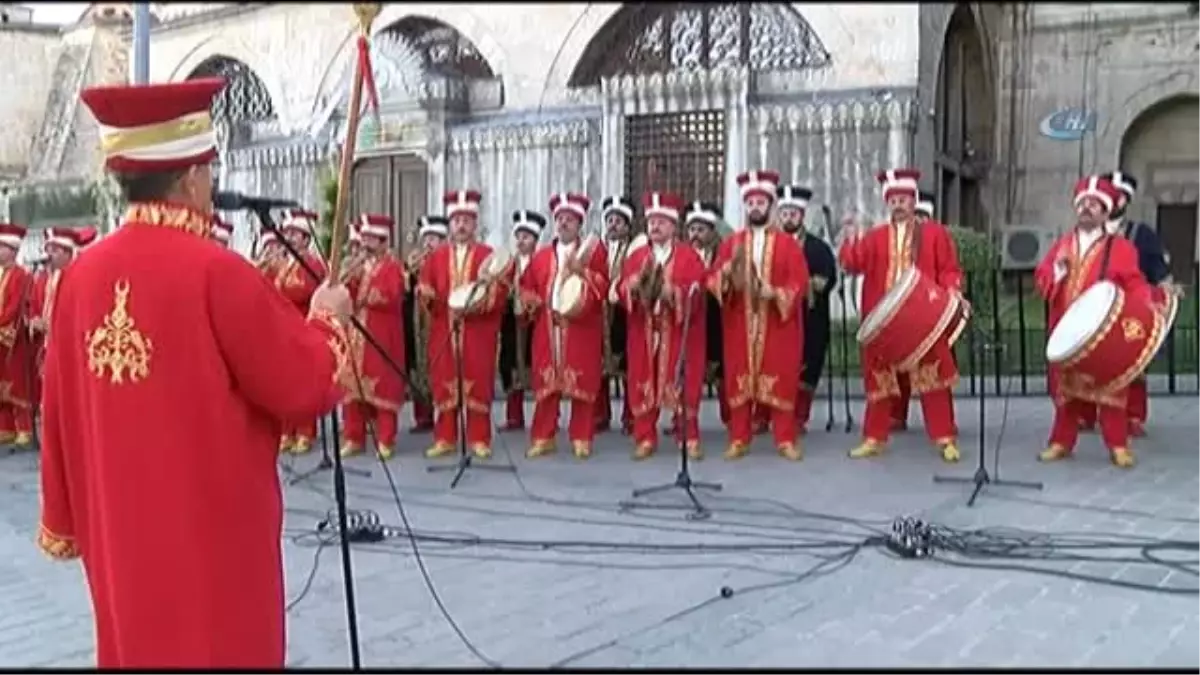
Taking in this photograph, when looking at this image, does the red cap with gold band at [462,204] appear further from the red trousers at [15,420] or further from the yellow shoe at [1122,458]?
the yellow shoe at [1122,458]

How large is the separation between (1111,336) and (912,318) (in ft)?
3.32

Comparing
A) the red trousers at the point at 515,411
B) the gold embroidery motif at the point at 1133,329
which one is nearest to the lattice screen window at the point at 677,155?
the red trousers at the point at 515,411

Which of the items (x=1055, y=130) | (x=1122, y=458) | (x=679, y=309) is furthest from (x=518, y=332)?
(x=1055, y=130)

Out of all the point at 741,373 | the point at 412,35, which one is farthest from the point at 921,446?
the point at 412,35

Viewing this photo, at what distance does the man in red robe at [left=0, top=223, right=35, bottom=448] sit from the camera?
1006 cm

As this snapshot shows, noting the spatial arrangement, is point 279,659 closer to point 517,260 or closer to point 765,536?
point 765,536

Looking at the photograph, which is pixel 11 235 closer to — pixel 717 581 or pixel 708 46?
pixel 717 581

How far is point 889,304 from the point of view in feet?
24.3

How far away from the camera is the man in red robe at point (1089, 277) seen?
7520 mm

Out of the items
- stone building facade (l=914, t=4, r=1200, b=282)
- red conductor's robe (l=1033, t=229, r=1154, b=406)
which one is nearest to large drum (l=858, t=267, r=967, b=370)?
red conductor's robe (l=1033, t=229, r=1154, b=406)

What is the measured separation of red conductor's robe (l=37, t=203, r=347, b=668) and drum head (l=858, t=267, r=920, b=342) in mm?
4897

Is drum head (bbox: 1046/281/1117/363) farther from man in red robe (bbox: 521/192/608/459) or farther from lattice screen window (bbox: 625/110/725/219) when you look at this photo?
lattice screen window (bbox: 625/110/725/219)

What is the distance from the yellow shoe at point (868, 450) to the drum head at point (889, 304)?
41.1 inches

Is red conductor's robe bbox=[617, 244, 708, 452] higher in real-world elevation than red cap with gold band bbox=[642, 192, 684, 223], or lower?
lower
